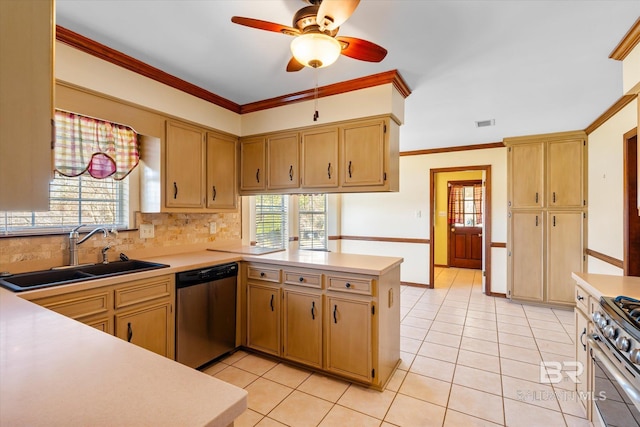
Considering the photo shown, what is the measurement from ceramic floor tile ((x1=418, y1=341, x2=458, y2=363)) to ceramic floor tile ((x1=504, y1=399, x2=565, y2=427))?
0.65 m

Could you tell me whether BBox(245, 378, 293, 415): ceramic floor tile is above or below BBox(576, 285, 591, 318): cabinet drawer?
below

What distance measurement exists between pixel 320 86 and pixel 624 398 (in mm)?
2814

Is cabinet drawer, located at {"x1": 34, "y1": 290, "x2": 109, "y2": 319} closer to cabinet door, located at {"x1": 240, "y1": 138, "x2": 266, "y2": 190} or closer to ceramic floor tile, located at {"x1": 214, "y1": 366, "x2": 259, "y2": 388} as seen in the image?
ceramic floor tile, located at {"x1": 214, "y1": 366, "x2": 259, "y2": 388}

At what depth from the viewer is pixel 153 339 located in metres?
2.16

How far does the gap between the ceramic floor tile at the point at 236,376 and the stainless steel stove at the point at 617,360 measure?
2.17 meters

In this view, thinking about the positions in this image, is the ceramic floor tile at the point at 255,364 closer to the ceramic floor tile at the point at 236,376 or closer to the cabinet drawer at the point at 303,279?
the ceramic floor tile at the point at 236,376

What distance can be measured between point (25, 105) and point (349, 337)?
7.36ft

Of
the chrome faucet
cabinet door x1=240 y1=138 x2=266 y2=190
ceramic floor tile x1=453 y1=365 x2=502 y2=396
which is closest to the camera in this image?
the chrome faucet

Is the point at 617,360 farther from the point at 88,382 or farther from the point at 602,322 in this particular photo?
the point at 88,382

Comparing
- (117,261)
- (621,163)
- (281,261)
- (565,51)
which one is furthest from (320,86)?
(621,163)

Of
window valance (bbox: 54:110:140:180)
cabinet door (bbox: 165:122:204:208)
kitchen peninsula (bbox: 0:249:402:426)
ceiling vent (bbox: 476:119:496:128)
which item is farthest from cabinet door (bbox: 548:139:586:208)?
window valance (bbox: 54:110:140:180)

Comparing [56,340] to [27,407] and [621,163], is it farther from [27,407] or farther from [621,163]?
[621,163]

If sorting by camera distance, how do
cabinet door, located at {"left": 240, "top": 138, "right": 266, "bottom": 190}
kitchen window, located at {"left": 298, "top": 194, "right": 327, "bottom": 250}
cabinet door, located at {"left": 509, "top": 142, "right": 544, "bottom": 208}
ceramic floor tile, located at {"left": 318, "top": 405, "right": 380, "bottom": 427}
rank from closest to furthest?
ceramic floor tile, located at {"left": 318, "top": 405, "right": 380, "bottom": 427} → cabinet door, located at {"left": 240, "top": 138, "right": 266, "bottom": 190} → cabinet door, located at {"left": 509, "top": 142, "right": 544, "bottom": 208} → kitchen window, located at {"left": 298, "top": 194, "right": 327, "bottom": 250}

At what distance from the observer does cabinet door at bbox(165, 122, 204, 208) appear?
8.78 feet
